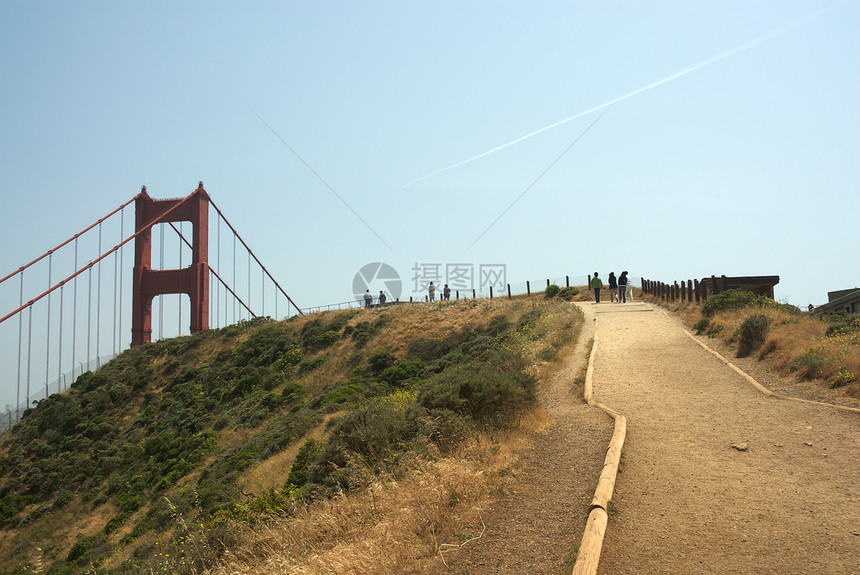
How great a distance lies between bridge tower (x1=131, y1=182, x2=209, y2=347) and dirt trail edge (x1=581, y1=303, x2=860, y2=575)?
40273 mm

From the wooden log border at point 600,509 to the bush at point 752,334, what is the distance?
22.3 feet

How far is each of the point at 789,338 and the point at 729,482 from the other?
8304mm

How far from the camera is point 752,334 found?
1415cm

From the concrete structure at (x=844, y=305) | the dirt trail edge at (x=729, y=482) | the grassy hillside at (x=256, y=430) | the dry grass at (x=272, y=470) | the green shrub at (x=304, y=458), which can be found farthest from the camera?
the concrete structure at (x=844, y=305)

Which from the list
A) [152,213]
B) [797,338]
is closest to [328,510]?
[797,338]

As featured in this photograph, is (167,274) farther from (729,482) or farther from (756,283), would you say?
(729,482)

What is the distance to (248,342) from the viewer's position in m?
37.8

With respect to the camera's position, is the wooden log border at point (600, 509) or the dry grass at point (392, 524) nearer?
the wooden log border at point (600, 509)

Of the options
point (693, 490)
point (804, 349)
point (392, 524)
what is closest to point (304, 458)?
point (392, 524)

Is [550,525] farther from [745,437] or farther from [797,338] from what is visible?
[797,338]

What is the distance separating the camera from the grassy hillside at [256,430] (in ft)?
24.9

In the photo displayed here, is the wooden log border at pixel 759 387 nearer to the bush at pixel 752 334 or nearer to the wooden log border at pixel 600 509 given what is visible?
the bush at pixel 752 334

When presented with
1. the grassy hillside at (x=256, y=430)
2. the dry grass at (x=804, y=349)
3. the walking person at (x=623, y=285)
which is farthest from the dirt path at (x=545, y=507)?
the walking person at (x=623, y=285)

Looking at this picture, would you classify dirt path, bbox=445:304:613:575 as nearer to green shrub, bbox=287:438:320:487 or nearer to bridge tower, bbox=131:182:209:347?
green shrub, bbox=287:438:320:487
